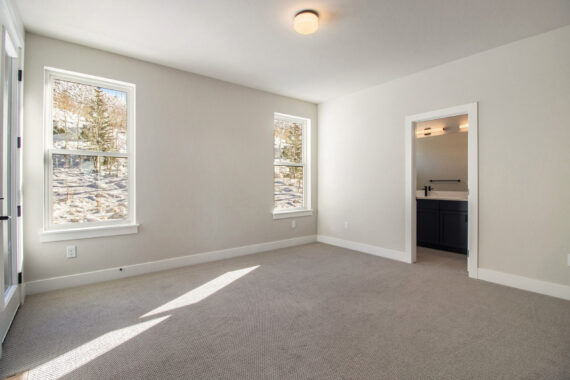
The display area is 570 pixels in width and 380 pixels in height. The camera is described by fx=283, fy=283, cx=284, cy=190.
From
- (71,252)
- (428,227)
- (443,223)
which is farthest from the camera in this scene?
(428,227)

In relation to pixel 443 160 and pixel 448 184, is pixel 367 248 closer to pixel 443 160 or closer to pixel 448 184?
pixel 448 184

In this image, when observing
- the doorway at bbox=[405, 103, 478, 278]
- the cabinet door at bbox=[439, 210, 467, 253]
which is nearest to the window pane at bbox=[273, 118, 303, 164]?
the doorway at bbox=[405, 103, 478, 278]

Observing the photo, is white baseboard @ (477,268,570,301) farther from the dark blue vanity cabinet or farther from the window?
the window

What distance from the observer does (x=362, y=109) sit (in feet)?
15.0

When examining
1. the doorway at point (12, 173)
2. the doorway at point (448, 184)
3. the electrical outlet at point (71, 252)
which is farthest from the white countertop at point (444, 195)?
the doorway at point (12, 173)

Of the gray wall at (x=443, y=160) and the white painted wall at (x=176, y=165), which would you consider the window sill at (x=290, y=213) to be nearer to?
the white painted wall at (x=176, y=165)

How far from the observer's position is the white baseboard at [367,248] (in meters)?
4.08

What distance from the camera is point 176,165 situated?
3736 mm

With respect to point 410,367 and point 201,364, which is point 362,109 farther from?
point 201,364

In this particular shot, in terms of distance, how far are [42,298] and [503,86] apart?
5.21 metres

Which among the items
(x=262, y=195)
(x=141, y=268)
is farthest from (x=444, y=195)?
(x=141, y=268)

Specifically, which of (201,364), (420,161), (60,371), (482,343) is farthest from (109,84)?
(420,161)

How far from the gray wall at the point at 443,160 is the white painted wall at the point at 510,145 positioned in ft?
6.37

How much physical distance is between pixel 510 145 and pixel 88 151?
15.2 feet
